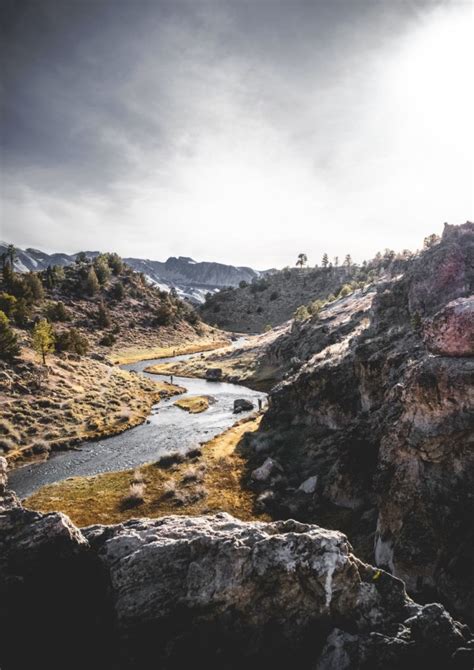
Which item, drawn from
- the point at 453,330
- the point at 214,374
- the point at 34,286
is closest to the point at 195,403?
the point at 214,374

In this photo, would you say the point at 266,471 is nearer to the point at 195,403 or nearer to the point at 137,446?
the point at 137,446

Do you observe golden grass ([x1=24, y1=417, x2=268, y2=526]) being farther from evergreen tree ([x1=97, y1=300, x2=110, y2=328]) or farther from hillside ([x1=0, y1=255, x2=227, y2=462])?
evergreen tree ([x1=97, y1=300, x2=110, y2=328])

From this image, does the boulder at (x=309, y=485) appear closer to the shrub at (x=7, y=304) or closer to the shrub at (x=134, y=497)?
the shrub at (x=134, y=497)

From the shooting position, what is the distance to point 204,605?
873cm

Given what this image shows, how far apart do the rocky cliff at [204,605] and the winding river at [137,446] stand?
30907 millimetres

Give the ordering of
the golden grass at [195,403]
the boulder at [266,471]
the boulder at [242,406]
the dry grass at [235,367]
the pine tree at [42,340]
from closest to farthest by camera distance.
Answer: the boulder at [266,471]
the pine tree at [42,340]
the boulder at [242,406]
the golden grass at [195,403]
the dry grass at [235,367]

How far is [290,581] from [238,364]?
98.5m

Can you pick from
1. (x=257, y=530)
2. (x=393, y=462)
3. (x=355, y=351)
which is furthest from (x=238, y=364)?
(x=257, y=530)

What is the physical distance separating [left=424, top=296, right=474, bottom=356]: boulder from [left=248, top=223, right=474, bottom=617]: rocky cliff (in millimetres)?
53

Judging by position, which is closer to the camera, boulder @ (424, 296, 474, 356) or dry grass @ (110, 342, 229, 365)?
boulder @ (424, 296, 474, 356)

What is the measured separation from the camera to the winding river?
3959 cm

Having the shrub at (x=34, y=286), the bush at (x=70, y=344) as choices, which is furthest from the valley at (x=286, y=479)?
the shrub at (x=34, y=286)

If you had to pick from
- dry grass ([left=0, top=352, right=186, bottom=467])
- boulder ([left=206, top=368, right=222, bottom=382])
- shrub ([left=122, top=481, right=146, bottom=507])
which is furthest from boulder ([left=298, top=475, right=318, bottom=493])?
boulder ([left=206, top=368, right=222, bottom=382])

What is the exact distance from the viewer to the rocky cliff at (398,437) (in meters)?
18.3
